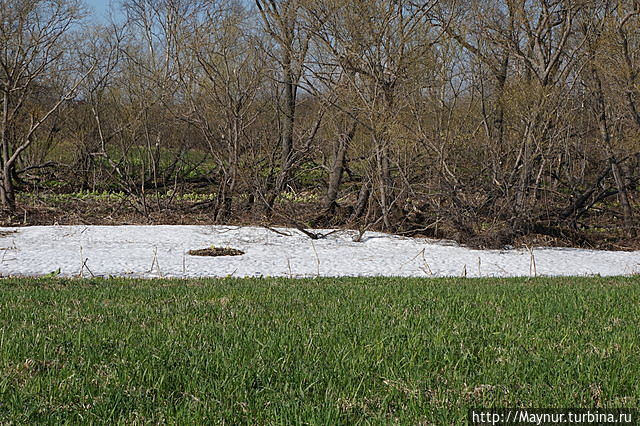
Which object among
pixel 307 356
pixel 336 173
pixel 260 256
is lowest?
pixel 307 356

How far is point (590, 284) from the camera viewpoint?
8.09 metres

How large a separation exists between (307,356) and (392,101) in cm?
999

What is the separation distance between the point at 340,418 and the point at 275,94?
1364 centimetres

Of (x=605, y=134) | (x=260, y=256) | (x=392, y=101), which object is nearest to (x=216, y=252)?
(x=260, y=256)

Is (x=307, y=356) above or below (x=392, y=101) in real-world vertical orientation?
below

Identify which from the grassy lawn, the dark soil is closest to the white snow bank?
the dark soil

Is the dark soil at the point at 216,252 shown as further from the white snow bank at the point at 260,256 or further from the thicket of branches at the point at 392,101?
the thicket of branches at the point at 392,101

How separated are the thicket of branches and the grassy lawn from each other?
23.8ft

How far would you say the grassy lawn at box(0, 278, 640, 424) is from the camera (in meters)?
3.30

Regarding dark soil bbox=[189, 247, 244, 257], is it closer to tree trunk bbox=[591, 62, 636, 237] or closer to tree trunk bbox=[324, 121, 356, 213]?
tree trunk bbox=[324, 121, 356, 213]

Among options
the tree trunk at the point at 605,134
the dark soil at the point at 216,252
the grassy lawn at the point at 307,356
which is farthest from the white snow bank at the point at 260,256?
the grassy lawn at the point at 307,356

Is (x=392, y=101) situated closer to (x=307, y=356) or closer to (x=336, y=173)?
(x=336, y=173)

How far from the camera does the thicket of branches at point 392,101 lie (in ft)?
43.6

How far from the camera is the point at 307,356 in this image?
4.12 metres
